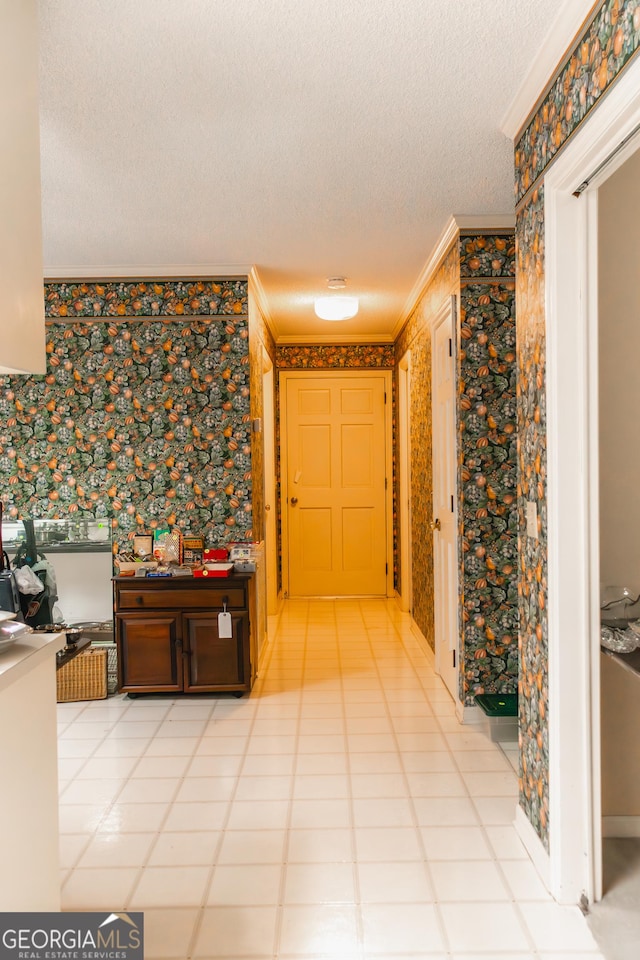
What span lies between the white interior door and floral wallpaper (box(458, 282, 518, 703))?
0.15 metres

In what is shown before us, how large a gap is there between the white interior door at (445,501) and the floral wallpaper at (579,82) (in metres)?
1.41

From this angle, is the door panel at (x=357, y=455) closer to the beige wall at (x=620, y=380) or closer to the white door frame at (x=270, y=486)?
the white door frame at (x=270, y=486)

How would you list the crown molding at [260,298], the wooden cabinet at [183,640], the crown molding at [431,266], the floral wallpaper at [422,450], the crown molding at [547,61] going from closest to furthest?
the crown molding at [547,61] < the crown molding at [431,266] < the wooden cabinet at [183,640] < the crown molding at [260,298] < the floral wallpaper at [422,450]

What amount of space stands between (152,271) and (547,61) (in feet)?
9.27

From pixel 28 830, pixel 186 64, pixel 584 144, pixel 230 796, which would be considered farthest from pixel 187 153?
pixel 230 796

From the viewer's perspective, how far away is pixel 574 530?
2.23 m

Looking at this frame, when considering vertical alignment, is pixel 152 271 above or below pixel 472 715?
above

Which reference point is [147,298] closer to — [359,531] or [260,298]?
[260,298]

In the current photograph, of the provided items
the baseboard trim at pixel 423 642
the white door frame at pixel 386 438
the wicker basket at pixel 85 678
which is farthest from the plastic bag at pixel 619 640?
the white door frame at pixel 386 438

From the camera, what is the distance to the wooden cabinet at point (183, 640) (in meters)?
4.21

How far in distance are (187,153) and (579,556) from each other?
6.98ft

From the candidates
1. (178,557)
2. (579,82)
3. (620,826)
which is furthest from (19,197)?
(178,557)

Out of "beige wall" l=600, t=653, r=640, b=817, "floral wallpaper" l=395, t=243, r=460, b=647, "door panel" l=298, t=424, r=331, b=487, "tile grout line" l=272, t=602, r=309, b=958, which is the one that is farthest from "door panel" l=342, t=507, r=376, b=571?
"beige wall" l=600, t=653, r=640, b=817

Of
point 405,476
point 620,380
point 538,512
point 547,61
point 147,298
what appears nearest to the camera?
point 547,61
